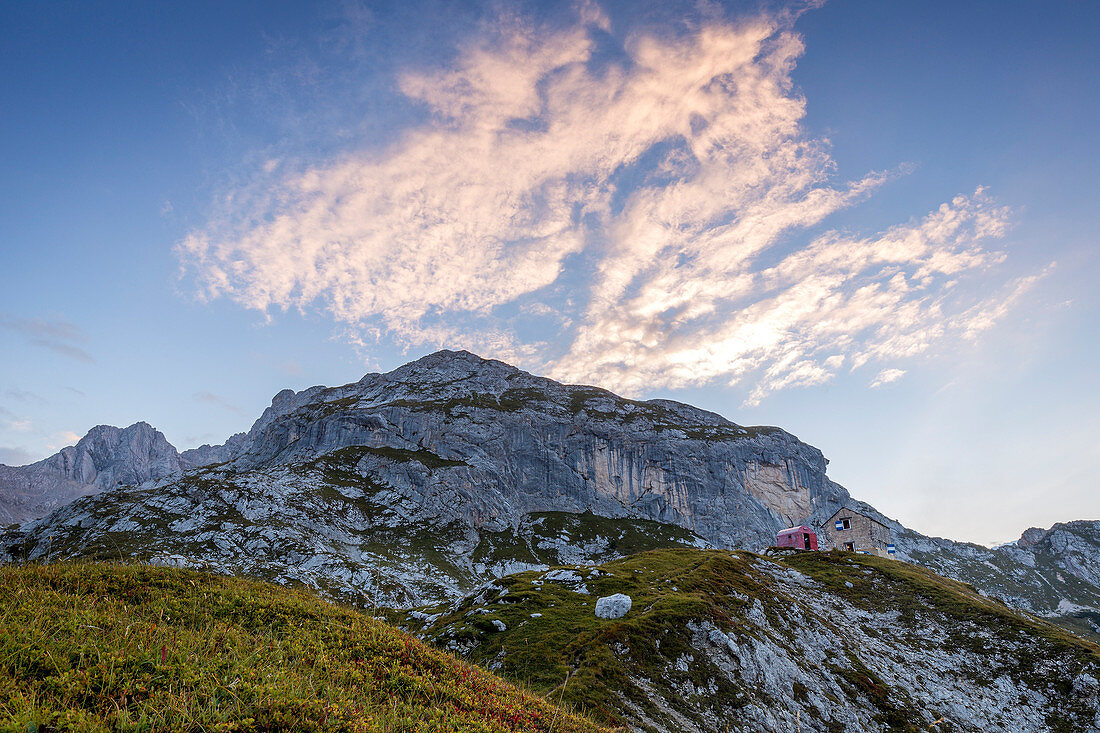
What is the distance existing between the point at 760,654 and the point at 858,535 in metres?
68.0

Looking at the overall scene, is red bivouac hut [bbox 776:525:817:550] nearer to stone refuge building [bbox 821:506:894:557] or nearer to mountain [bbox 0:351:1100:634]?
stone refuge building [bbox 821:506:894:557]

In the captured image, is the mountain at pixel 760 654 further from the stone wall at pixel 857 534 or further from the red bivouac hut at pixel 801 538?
the stone wall at pixel 857 534

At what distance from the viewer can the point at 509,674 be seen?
2355cm

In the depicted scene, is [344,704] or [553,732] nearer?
[344,704]

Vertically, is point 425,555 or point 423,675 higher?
point 423,675

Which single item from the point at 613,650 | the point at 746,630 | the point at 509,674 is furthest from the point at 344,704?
the point at 746,630

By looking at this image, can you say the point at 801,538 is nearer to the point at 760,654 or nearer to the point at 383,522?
the point at 760,654

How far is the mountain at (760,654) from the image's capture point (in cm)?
2358

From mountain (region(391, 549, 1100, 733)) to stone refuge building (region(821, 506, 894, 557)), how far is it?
37.2m

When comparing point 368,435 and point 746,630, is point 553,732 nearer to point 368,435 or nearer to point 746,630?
point 746,630

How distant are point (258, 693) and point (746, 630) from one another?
31.5 metres

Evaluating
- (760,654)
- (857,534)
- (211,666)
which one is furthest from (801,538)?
(211,666)

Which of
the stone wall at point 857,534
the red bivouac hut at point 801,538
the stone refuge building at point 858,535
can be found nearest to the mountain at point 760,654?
the red bivouac hut at point 801,538

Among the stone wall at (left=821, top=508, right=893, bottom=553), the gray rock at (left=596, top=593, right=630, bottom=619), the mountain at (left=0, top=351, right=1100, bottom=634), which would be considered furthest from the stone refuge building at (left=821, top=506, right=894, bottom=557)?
the mountain at (left=0, top=351, right=1100, bottom=634)
